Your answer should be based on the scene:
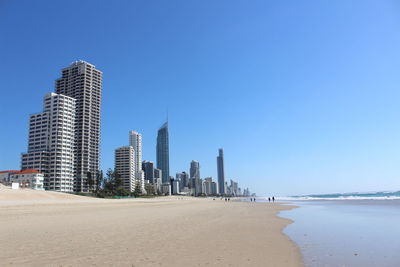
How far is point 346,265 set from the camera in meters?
8.84

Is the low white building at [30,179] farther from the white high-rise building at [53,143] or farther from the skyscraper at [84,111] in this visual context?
the skyscraper at [84,111]

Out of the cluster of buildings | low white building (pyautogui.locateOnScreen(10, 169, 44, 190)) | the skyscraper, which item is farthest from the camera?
the skyscraper

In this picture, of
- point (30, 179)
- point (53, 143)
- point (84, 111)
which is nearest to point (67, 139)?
point (53, 143)

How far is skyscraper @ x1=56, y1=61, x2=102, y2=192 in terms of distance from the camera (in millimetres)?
168750

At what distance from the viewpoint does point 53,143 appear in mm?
154625

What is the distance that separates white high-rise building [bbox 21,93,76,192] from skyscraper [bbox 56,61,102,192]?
29.1ft

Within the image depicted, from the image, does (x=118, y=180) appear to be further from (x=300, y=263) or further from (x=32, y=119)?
(x=300, y=263)

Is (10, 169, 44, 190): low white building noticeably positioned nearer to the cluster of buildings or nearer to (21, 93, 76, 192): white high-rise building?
the cluster of buildings

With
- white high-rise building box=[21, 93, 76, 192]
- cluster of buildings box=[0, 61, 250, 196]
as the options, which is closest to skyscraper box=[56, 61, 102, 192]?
cluster of buildings box=[0, 61, 250, 196]

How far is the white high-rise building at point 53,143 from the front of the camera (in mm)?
149000

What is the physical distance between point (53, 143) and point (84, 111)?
1283 inches

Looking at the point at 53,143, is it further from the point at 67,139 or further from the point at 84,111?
the point at 84,111

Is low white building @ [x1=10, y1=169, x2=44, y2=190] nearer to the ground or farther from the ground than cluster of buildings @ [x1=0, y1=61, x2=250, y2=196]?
nearer to the ground

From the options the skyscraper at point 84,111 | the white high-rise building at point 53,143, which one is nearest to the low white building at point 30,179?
the white high-rise building at point 53,143
